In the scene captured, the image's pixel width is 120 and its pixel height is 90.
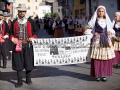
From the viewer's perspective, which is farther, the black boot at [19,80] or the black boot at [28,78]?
the black boot at [28,78]

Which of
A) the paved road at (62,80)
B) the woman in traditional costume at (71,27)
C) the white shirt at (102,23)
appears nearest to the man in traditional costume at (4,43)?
the paved road at (62,80)

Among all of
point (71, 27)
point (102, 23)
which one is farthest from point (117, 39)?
point (71, 27)

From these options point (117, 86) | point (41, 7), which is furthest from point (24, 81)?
point (41, 7)

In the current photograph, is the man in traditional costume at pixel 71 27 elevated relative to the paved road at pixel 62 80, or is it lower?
elevated

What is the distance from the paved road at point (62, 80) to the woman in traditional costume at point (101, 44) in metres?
0.32

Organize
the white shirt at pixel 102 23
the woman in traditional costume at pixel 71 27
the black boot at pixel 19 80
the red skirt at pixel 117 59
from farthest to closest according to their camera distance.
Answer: the woman in traditional costume at pixel 71 27 → the red skirt at pixel 117 59 → the white shirt at pixel 102 23 → the black boot at pixel 19 80

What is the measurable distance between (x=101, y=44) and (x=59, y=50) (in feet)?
3.18

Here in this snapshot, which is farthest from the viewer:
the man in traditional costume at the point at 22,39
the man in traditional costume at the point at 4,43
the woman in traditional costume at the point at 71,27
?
the woman in traditional costume at the point at 71,27

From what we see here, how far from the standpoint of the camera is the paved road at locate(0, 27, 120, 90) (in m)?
6.69

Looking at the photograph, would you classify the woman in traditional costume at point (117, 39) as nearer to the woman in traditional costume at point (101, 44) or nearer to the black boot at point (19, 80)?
the woman in traditional costume at point (101, 44)

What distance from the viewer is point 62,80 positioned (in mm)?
7414

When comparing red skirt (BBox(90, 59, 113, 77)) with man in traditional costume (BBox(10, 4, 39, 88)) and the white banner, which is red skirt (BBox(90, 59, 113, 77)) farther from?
man in traditional costume (BBox(10, 4, 39, 88))

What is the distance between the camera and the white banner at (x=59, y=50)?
269 inches

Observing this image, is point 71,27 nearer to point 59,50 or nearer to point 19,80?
point 59,50
